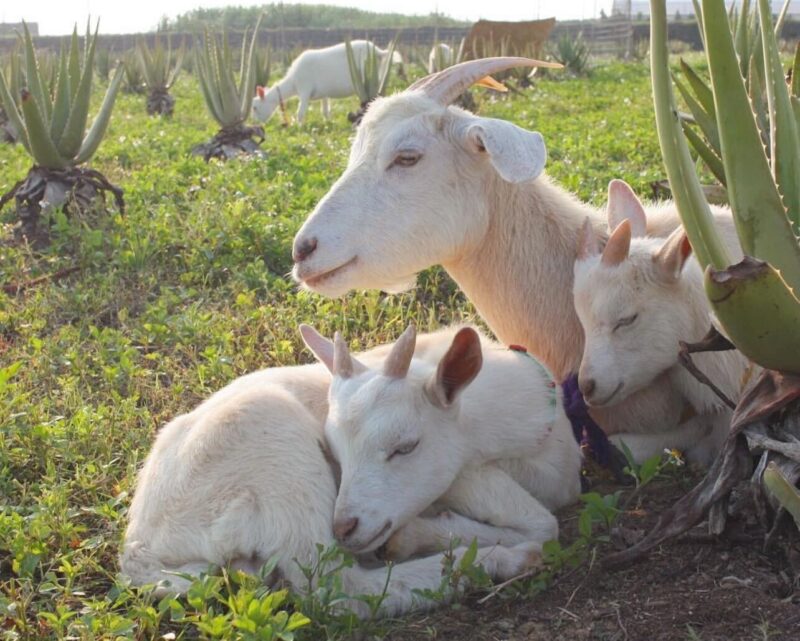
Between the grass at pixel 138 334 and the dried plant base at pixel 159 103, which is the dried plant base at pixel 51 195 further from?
the dried plant base at pixel 159 103

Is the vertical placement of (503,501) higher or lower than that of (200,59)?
lower

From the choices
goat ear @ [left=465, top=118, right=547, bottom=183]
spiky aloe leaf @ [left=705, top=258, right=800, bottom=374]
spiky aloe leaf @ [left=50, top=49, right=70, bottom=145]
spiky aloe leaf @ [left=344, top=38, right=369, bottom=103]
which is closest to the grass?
spiky aloe leaf @ [left=50, top=49, right=70, bottom=145]

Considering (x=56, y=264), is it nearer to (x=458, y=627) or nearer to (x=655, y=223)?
(x=655, y=223)

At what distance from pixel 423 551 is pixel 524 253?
4.83 feet

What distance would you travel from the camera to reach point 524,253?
4.35 metres

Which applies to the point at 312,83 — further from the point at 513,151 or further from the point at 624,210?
the point at 513,151

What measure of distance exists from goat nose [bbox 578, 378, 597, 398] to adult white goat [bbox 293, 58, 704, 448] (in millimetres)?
325

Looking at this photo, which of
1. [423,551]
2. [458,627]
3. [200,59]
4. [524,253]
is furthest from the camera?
[200,59]

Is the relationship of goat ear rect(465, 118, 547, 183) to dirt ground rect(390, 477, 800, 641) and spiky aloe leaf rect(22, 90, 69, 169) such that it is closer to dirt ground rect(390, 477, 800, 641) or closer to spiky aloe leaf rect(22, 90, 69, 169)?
dirt ground rect(390, 477, 800, 641)

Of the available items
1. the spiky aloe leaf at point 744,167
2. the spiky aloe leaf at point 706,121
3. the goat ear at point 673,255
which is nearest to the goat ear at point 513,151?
the goat ear at point 673,255

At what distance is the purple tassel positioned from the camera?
12.7 ft

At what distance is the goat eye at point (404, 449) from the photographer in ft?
10.6

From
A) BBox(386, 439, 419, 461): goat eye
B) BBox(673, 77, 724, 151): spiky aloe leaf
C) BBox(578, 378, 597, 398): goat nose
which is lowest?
BBox(386, 439, 419, 461): goat eye

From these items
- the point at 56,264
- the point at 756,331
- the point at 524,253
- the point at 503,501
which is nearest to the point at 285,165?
the point at 56,264
